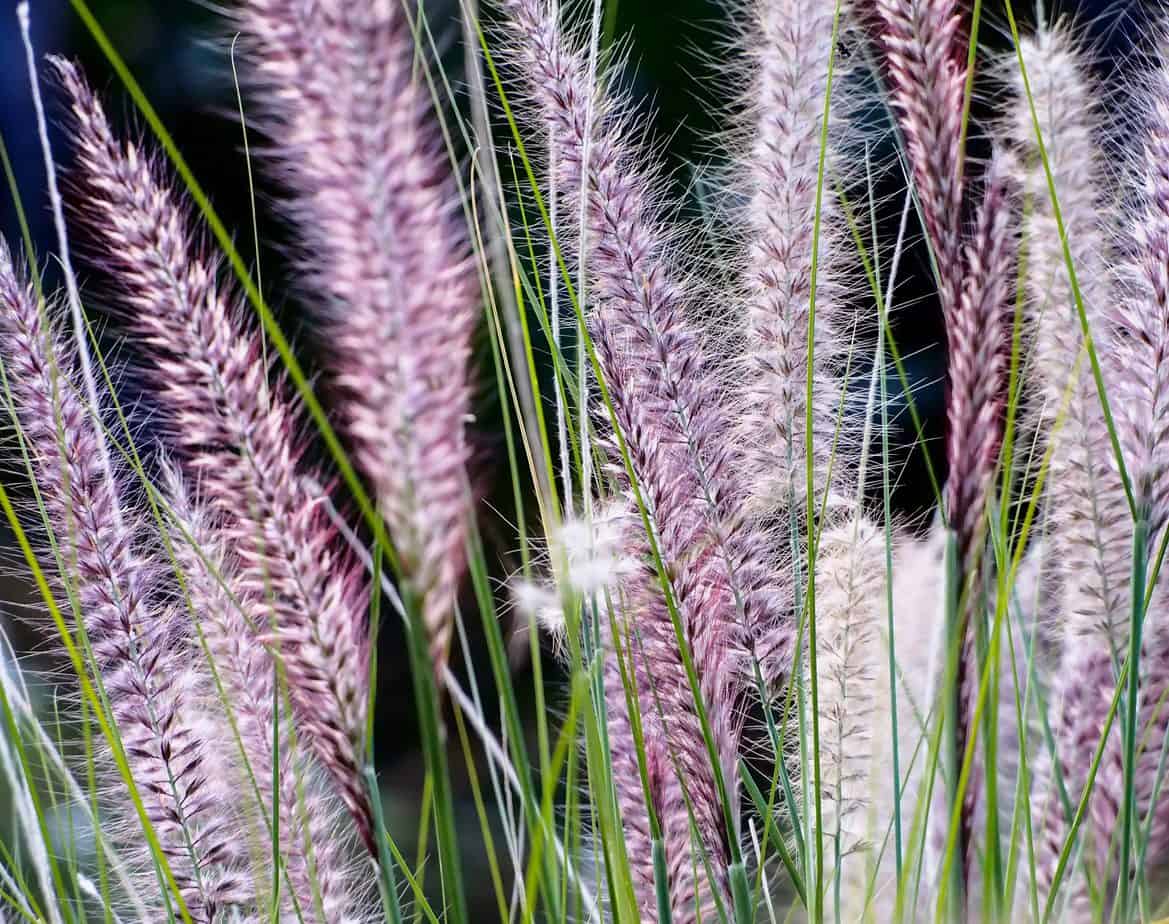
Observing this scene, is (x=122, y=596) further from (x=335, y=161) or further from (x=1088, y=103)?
(x=1088, y=103)

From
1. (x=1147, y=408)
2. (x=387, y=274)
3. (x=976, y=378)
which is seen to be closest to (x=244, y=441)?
(x=387, y=274)

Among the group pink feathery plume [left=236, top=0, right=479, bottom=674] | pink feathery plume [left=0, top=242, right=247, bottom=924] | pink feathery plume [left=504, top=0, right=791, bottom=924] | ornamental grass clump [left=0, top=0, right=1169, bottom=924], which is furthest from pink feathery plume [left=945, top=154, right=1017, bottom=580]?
pink feathery plume [left=0, top=242, right=247, bottom=924]

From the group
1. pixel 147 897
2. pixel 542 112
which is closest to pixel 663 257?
pixel 542 112

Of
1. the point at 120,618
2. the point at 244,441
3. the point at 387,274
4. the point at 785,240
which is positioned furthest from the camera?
the point at 785,240

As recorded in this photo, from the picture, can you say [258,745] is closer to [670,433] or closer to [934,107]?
[670,433]

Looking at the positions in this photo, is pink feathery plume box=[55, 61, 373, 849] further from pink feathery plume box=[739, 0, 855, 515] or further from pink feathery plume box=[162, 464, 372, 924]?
pink feathery plume box=[739, 0, 855, 515]
